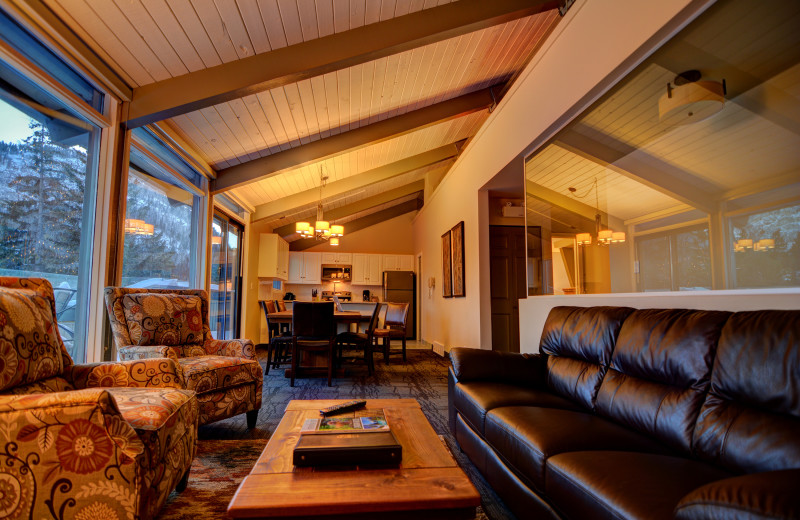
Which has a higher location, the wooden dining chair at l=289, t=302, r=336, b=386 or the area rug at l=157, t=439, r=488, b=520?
the wooden dining chair at l=289, t=302, r=336, b=386

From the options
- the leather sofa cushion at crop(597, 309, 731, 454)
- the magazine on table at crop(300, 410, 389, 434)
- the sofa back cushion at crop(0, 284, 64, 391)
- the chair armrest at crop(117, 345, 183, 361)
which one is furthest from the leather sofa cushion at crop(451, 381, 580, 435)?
the sofa back cushion at crop(0, 284, 64, 391)

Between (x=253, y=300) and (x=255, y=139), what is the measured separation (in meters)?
3.90

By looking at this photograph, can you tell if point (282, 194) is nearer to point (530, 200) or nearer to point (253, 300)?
point (253, 300)

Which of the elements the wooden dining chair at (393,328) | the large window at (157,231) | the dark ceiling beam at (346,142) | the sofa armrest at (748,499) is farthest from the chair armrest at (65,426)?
the wooden dining chair at (393,328)

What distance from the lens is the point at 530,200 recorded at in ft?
12.5

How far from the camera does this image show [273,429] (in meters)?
2.84

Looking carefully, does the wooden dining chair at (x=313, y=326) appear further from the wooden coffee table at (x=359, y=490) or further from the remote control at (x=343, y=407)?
the wooden coffee table at (x=359, y=490)

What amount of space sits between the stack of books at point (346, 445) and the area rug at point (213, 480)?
0.44 m

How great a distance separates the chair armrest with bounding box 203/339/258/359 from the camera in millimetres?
3020

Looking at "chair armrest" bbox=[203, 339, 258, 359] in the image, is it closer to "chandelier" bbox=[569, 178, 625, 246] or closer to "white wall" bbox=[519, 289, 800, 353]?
"white wall" bbox=[519, 289, 800, 353]

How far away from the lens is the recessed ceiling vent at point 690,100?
5.80 ft

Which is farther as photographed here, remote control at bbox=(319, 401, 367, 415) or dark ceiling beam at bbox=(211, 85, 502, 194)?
dark ceiling beam at bbox=(211, 85, 502, 194)

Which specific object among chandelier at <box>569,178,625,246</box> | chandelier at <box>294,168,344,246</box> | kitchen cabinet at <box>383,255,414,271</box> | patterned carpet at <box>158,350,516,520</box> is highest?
chandelier at <box>294,168,344,246</box>

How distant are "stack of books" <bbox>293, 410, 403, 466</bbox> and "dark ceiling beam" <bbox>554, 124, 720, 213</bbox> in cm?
172
